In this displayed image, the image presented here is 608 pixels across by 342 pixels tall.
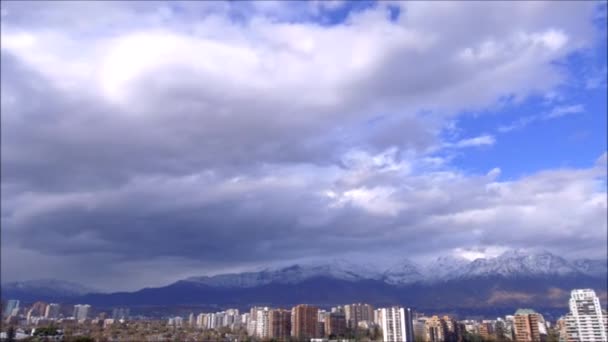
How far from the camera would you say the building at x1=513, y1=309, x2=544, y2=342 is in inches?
2468

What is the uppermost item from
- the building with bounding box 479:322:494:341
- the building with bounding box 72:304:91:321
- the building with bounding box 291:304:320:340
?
the building with bounding box 72:304:91:321

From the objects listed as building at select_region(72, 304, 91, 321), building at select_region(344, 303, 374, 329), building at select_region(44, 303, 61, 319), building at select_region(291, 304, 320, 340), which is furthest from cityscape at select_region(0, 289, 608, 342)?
building at select_region(72, 304, 91, 321)

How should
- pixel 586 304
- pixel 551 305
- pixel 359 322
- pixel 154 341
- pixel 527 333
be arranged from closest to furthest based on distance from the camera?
pixel 586 304 → pixel 154 341 → pixel 527 333 → pixel 359 322 → pixel 551 305

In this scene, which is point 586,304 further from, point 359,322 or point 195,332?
point 195,332

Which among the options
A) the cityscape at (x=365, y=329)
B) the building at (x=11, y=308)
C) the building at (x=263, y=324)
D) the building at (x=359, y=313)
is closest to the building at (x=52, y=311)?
the building at (x=11, y=308)

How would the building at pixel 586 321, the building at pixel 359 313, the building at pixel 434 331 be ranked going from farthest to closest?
the building at pixel 359 313 → the building at pixel 434 331 → the building at pixel 586 321

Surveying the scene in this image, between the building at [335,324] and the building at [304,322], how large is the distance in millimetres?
2031

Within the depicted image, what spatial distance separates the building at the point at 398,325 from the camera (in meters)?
60.5

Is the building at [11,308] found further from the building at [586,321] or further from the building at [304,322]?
the building at [586,321]

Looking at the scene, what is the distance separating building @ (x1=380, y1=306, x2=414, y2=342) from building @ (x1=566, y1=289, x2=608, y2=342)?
57.0ft

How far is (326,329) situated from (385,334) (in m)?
14.3

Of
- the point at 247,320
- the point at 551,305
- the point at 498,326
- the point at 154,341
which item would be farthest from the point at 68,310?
the point at 551,305

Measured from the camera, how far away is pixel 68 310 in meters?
109

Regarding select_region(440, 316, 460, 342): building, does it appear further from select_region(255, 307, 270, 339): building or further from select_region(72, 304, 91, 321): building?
select_region(72, 304, 91, 321): building
